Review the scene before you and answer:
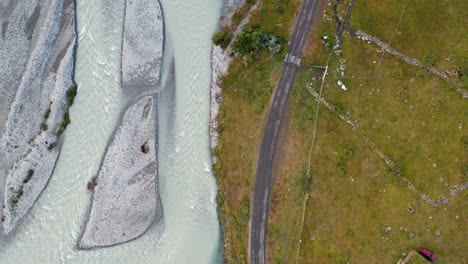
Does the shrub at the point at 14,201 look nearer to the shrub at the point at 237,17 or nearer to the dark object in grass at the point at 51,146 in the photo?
the dark object in grass at the point at 51,146

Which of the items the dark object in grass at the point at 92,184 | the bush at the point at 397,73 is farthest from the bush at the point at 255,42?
the dark object in grass at the point at 92,184

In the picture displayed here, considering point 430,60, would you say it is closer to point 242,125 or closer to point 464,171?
point 464,171

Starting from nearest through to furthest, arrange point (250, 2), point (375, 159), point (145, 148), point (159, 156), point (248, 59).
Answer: point (375, 159) → point (248, 59) → point (145, 148) → point (250, 2) → point (159, 156)

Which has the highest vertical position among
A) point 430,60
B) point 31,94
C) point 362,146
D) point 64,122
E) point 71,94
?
point 430,60

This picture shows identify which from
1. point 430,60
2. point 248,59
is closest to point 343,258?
point 430,60

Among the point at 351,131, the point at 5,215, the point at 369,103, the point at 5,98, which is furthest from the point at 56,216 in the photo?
the point at 369,103

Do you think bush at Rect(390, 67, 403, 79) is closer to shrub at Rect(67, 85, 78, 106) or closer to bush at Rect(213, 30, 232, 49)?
bush at Rect(213, 30, 232, 49)
